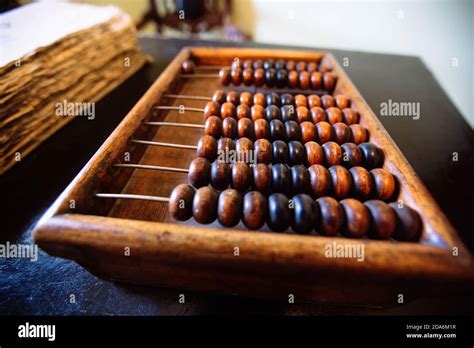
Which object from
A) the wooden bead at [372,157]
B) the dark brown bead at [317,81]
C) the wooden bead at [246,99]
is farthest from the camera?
the dark brown bead at [317,81]

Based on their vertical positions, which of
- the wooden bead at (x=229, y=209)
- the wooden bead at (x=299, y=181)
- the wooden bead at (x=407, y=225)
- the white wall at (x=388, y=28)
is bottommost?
the wooden bead at (x=407, y=225)

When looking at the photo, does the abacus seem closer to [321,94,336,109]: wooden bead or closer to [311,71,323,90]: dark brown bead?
[321,94,336,109]: wooden bead

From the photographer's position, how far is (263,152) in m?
0.94

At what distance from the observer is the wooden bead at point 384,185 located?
813 millimetres

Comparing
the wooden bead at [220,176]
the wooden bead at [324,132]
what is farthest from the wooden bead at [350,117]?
the wooden bead at [220,176]

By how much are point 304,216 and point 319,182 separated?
0.16 metres

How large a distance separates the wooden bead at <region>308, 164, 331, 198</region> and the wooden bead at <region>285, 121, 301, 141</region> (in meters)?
0.22

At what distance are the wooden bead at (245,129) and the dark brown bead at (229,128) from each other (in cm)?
2

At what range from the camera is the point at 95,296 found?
756 millimetres

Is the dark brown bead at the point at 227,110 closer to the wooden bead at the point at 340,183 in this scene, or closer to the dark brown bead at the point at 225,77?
the dark brown bead at the point at 225,77

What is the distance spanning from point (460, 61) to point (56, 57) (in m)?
2.95

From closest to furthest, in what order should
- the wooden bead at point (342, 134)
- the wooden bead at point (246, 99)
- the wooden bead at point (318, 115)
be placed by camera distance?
the wooden bead at point (342, 134)
the wooden bead at point (318, 115)
the wooden bead at point (246, 99)

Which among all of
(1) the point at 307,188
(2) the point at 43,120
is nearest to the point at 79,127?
(2) the point at 43,120

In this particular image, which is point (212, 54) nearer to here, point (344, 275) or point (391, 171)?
point (391, 171)
